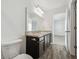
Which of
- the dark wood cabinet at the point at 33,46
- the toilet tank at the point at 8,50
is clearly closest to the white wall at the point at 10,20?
the toilet tank at the point at 8,50

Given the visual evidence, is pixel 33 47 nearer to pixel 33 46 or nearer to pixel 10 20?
pixel 33 46

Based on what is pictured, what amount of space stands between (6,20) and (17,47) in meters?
0.95

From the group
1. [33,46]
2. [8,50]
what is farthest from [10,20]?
[33,46]

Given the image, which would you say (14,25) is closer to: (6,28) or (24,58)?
(6,28)

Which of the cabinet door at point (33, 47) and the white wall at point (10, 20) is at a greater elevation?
the white wall at point (10, 20)

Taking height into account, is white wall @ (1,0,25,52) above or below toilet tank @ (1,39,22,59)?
above

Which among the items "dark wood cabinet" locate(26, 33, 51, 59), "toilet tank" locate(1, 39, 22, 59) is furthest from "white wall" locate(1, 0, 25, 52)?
"dark wood cabinet" locate(26, 33, 51, 59)

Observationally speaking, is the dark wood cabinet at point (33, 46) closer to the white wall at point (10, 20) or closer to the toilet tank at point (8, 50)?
the white wall at point (10, 20)

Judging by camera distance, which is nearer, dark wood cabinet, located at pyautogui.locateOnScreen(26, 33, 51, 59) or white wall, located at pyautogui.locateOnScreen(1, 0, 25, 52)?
white wall, located at pyautogui.locateOnScreen(1, 0, 25, 52)

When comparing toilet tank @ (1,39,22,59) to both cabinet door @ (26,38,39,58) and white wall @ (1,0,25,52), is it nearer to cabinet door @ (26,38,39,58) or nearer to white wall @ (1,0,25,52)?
white wall @ (1,0,25,52)

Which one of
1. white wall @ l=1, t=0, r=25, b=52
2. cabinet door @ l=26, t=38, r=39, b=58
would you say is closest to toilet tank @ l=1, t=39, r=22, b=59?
white wall @ l=1, t=0, r=25, b=52

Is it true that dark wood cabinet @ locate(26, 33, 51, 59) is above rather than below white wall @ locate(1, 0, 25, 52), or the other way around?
below

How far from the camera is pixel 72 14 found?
12.0ft

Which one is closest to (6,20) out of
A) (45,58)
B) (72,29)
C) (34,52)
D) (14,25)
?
(14,25)
